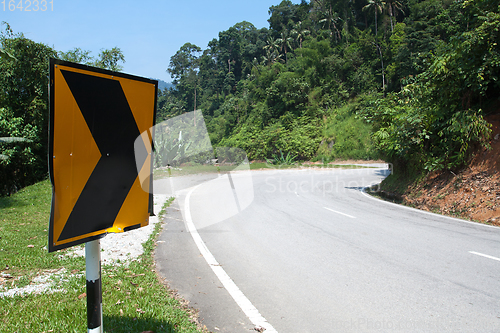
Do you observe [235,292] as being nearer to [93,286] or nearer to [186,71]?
[93,286]

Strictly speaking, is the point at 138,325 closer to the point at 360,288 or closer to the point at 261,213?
the point at 360,288

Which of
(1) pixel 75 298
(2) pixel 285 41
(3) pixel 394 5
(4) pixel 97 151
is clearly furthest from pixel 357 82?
(4) pixel 97 151

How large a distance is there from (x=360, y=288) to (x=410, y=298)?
1.96ft

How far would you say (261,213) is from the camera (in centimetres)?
1000

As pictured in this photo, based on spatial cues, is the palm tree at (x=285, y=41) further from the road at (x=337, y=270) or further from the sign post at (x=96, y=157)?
the sign post at (x=96, y=157)

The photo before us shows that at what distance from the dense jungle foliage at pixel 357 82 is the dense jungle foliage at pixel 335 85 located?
61 mm

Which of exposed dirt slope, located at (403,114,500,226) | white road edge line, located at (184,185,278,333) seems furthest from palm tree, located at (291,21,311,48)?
white road edge line, located at (184,185,278,333)

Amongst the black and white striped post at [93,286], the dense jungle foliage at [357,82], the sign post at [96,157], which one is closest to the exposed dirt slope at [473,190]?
the dense jungle foliage at [357,82]

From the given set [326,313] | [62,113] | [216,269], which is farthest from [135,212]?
[216,269]

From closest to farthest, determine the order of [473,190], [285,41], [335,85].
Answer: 1. [473,190]
2. [335,85]
3. [285,41]

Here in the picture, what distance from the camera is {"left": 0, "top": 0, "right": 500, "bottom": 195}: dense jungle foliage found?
10.4m

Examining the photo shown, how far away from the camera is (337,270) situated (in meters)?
5.14

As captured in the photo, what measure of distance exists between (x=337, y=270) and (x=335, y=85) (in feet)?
162

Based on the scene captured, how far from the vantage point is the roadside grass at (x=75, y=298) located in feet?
11.1
